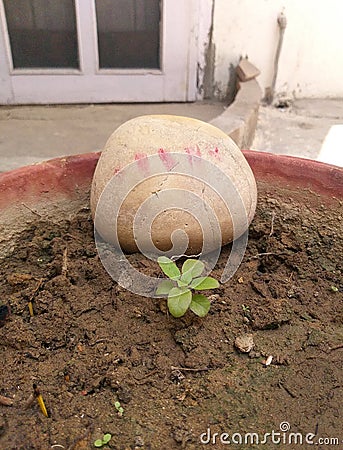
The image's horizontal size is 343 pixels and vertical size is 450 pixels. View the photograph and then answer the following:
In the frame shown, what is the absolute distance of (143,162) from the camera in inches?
45.6

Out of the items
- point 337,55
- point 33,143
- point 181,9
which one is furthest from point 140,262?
point 337,55

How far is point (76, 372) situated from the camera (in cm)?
98

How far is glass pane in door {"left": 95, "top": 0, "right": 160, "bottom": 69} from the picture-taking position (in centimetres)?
266

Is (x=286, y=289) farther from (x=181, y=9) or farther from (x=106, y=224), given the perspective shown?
(x=181, y=9)

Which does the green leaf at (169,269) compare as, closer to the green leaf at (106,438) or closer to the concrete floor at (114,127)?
the green leaf at (106,438)

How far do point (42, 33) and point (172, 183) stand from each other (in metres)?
1.92

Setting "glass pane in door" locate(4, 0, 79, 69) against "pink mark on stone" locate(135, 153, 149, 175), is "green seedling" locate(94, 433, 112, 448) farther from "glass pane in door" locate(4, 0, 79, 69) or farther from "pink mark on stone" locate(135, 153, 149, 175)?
"glass pane in door" locate(4, 0, 79, 69)

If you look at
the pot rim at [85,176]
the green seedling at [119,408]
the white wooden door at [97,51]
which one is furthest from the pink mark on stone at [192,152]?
the white wooden door at [97,51]

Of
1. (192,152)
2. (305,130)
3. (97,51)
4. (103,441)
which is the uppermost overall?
(192,152)

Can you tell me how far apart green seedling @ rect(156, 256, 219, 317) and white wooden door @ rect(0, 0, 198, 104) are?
2.00 meters

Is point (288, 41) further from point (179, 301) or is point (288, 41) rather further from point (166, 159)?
point (179, 301)

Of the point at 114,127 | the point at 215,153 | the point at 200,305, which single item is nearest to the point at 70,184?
the point at 215,153

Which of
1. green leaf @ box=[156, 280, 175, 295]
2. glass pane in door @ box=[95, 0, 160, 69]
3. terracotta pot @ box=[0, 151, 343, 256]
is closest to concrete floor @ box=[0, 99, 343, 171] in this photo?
glass pane in door @ box=[95, 0, 160, 69]

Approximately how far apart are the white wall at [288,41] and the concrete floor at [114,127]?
15cm
